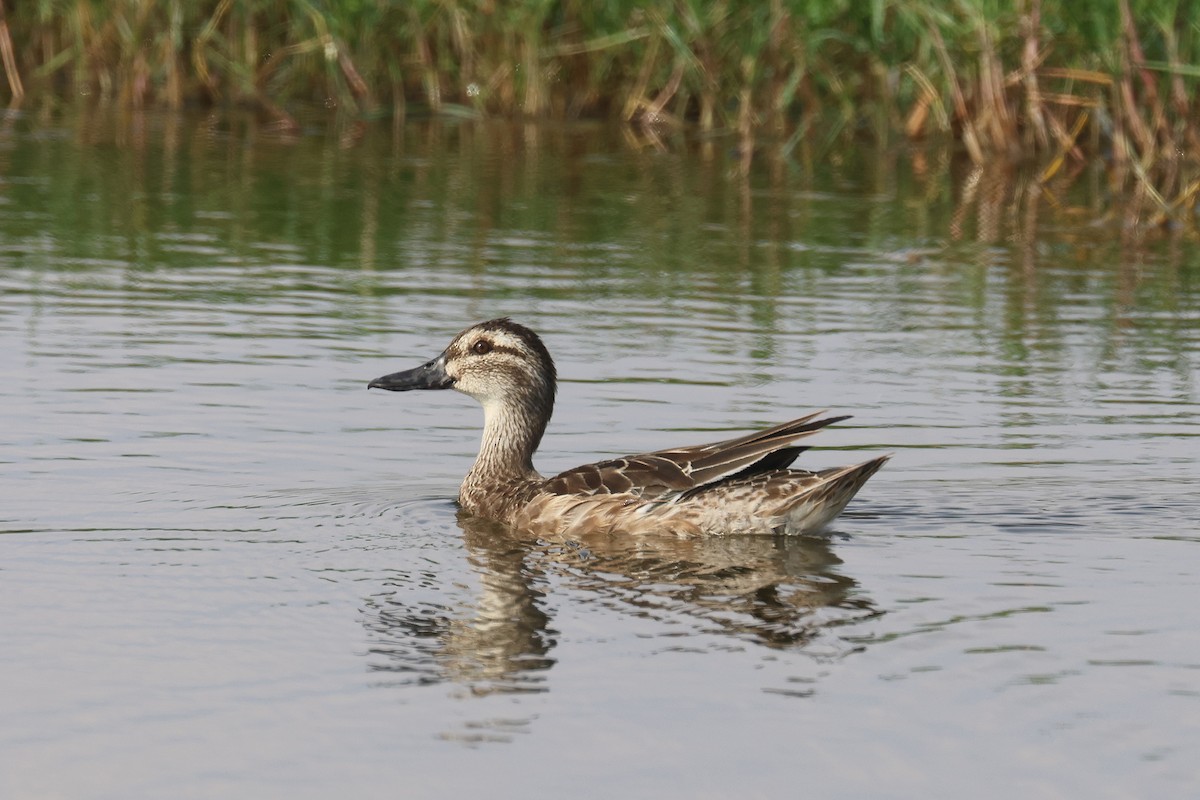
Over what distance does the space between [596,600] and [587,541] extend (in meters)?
1.35

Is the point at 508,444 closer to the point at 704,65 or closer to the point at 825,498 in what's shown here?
the point at 825,498

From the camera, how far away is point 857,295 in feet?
47.5

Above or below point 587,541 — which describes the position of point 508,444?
above

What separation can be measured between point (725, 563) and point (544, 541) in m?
0.98

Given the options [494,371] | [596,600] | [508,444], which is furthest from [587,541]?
[494,371]

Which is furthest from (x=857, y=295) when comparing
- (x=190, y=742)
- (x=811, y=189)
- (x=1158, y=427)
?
(x=190, y=742)

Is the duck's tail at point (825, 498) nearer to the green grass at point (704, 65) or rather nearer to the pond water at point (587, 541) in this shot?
the pond water at point (587, 541)

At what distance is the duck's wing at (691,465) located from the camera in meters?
8.85

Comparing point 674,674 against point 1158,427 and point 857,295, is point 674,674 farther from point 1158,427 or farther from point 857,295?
point 857,295

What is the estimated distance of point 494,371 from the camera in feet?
34.2

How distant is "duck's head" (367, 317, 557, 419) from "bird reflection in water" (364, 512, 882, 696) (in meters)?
1.07

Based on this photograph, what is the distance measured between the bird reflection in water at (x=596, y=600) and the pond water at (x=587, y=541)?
27mm

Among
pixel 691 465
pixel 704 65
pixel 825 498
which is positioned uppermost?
pixel 704 65

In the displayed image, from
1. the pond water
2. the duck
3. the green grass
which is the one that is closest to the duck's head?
the duck
